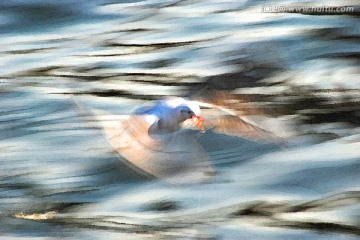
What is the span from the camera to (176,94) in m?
4.49

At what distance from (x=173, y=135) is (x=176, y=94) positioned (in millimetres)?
597

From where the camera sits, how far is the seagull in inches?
150

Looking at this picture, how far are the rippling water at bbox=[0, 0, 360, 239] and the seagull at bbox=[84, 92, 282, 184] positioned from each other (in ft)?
0.16

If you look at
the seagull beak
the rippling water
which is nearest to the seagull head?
the seagull beak

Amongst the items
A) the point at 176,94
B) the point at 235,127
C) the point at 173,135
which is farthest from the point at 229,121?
the point at 176,94

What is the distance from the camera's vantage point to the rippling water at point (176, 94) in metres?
3.48

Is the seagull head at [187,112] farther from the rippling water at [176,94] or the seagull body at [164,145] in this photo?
→ the rippling water at [176,94]

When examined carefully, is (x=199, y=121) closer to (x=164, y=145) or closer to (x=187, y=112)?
(x=187, y=112)

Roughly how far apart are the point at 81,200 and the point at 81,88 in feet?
3.57

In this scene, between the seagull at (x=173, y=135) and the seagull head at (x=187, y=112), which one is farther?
the seagull head at (x=187, y=112)

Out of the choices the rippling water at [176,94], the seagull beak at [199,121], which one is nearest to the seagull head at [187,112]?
the seagull beak at [199,121]

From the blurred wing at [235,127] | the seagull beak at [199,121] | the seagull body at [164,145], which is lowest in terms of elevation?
the seagull body at [164,145]

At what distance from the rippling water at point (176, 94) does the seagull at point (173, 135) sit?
47 millimetres

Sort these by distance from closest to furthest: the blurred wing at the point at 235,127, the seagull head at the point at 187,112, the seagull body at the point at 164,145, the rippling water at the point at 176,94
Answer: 1. the rippling water at the point at 176,94
2. the seagull body at the point at 164,145
3. the seagull head at the point at 187,112
4. the blurred wing at the point at 235,127
